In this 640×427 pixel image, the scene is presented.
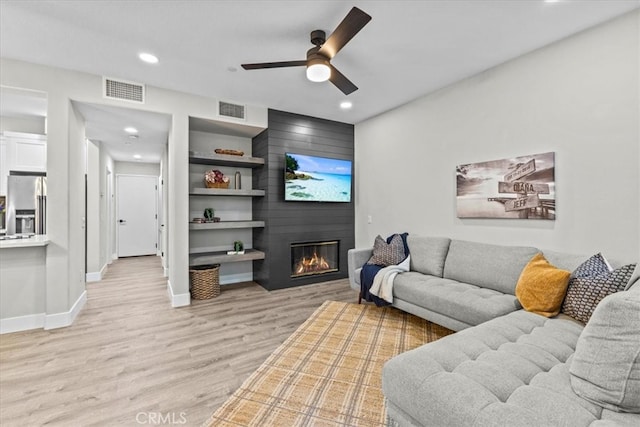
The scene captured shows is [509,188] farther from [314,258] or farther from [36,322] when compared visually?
[36,322]

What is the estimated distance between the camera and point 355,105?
13.5ft

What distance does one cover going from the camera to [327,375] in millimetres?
2080

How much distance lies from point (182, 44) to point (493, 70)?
3200 millimetres

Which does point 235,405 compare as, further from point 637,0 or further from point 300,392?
point 637,0

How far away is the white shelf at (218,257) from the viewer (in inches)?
155

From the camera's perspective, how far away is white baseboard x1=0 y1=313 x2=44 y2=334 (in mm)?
2855

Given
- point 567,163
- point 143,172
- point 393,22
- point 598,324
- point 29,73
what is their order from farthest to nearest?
point 143,172, point 29,73, point 567,163, point 393,22, point 598,324

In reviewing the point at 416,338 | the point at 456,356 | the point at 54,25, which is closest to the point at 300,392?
the point at 456,356

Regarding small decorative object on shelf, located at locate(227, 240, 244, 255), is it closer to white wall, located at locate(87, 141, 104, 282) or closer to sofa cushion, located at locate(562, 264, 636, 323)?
white wall, located at locate(87, 141, 104, 282)

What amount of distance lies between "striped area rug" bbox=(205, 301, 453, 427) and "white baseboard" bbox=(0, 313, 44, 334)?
265cm

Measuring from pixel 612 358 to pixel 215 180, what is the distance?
14.0 feet

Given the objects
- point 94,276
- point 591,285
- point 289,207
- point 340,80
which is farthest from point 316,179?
point 94,276

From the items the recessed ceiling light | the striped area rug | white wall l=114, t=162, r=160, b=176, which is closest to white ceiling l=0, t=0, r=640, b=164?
the recessed ceiling light

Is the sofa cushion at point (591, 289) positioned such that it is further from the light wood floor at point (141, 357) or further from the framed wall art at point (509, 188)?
the light wood floor at point (141, 357)
